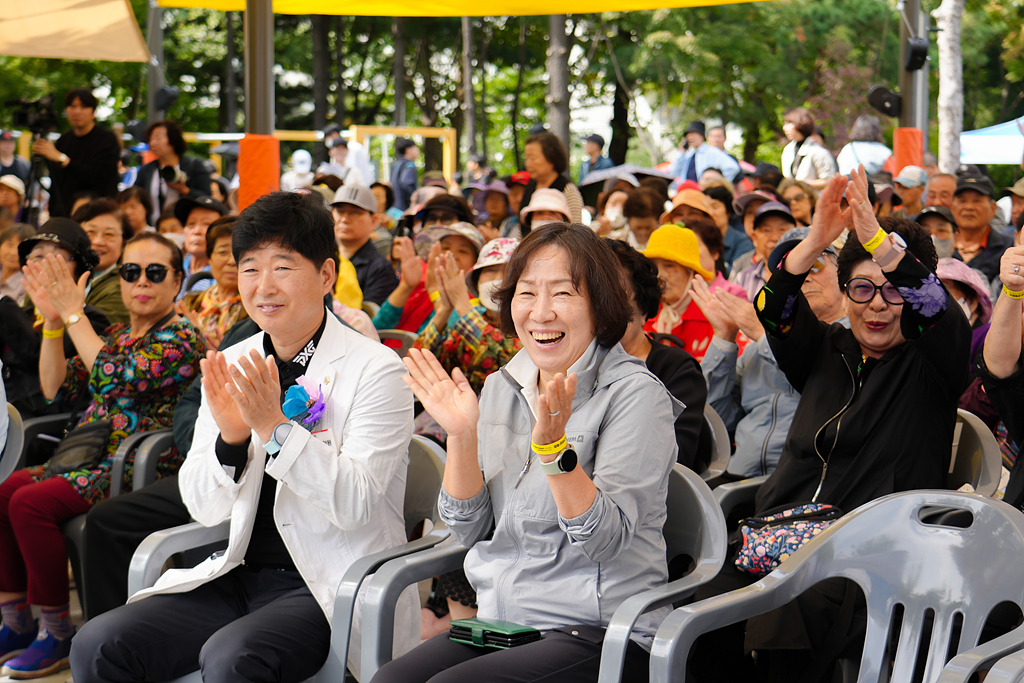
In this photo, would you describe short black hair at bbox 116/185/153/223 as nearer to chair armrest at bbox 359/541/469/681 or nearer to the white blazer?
the white blazer

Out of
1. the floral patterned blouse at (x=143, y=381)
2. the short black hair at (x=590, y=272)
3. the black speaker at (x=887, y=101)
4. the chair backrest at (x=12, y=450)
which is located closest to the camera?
the short black hair at (x=590, y=272)

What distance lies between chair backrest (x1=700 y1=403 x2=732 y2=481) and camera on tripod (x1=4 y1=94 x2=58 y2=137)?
6231 mm

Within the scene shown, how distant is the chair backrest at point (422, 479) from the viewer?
2.60m

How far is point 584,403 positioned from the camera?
2125 mm

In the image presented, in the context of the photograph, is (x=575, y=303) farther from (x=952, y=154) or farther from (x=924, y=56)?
(x=952, y=154)

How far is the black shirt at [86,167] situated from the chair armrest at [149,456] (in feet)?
15.9

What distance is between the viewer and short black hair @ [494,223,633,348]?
2.10 meters

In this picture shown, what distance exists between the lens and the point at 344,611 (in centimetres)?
221

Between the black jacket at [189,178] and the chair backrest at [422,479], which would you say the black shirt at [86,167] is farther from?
the chair backrest at [422,479]

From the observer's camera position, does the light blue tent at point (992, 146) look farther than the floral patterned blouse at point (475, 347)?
Yes

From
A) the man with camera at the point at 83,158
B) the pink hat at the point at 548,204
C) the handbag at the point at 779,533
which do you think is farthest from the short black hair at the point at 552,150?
the handbag at the point at 779,533

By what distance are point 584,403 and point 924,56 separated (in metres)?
7.50

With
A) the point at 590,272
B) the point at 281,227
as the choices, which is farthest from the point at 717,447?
the point at 281,227

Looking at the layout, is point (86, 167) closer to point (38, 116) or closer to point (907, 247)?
point (38, 116)
